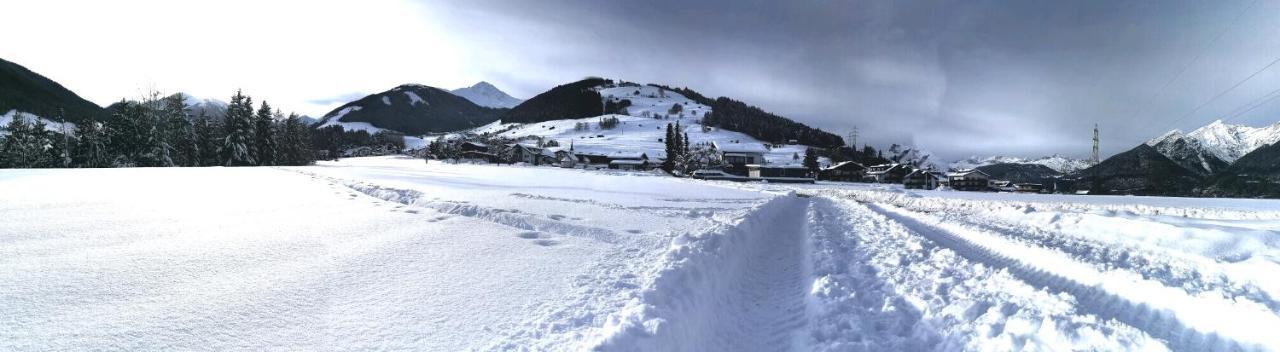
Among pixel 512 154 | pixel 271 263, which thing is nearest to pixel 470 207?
pixel 271 263

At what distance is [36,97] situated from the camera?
163625mm

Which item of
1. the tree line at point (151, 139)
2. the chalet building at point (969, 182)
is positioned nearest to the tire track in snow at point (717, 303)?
the tree line at point (151, 139)

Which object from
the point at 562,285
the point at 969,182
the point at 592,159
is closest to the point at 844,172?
the point at 969,182

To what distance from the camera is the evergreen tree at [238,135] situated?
58.5 m

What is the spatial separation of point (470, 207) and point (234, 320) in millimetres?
8642

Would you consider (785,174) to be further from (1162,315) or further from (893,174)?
(1162,315)

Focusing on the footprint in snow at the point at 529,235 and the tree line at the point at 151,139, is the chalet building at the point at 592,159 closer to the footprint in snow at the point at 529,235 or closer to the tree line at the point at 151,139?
the tree line at the point at 151,139

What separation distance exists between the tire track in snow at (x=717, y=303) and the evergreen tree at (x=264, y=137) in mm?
74719

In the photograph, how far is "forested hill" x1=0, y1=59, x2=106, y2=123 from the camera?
14588 centimetres

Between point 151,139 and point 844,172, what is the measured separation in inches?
4579

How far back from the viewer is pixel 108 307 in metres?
4.13

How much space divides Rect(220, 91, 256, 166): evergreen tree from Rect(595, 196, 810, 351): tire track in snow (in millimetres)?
70601

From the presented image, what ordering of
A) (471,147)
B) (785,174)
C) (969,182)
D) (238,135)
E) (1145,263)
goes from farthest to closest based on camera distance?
(471,147) < (785,174) < (969,182) < (238,135) < (1145,263)

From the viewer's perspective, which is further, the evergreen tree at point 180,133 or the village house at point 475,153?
the village house at point 475,153
